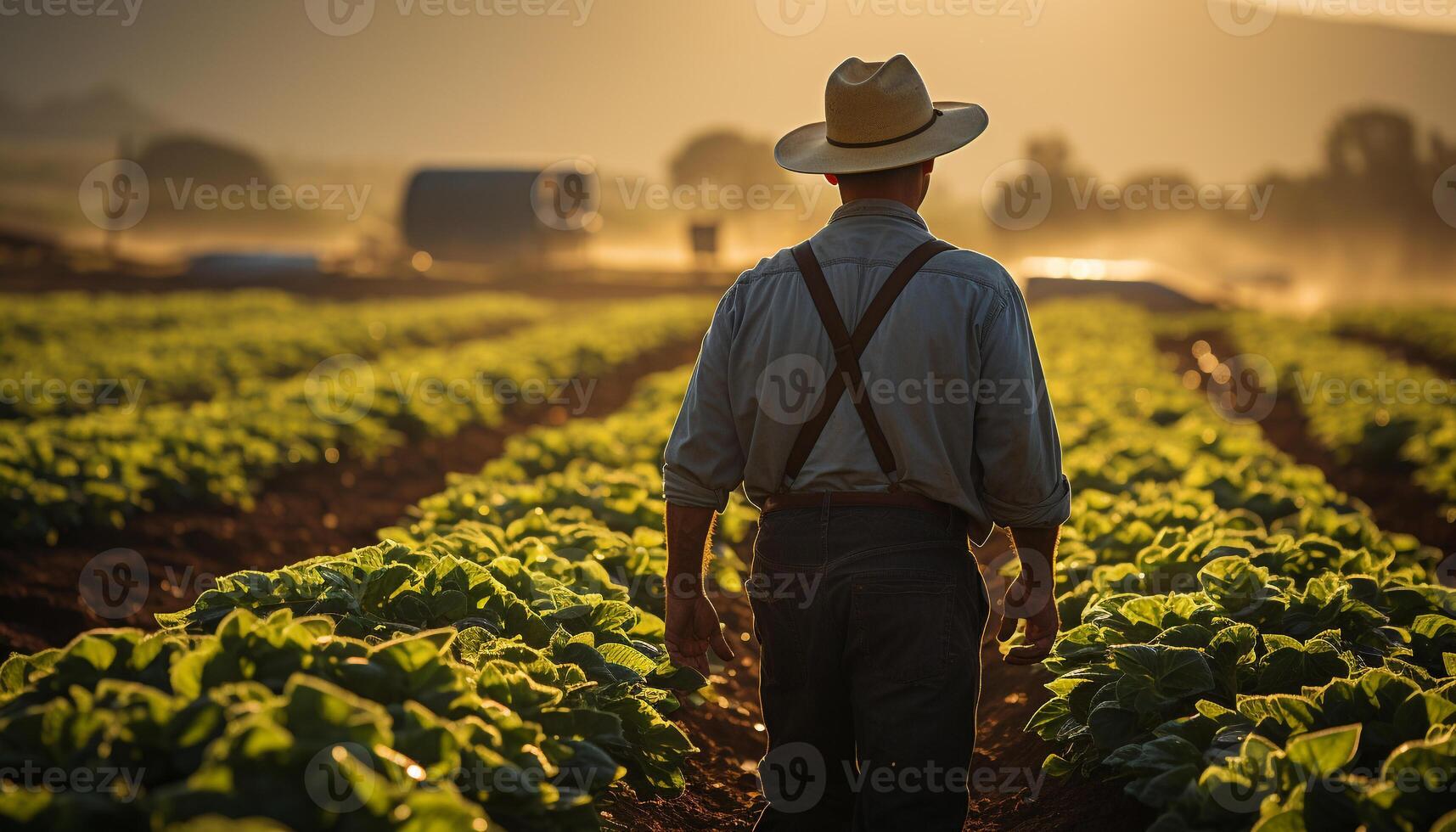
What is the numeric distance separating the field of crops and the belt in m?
0.75

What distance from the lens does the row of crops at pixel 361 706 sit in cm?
184

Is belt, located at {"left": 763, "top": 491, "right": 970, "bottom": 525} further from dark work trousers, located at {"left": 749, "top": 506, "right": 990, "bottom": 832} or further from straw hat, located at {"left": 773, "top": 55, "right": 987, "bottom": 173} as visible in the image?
straw hat, located at {"left": 773, "top": 55, "right": 987, "bottom": 173}

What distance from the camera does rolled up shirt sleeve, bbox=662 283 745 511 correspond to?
2.93 meters

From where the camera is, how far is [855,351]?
2744 millimetres

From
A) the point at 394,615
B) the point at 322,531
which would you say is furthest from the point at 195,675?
the point at 322,531

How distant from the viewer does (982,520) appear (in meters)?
2.84

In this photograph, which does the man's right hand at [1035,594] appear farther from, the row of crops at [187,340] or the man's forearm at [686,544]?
the row of crops at [187,340]

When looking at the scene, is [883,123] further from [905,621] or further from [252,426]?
[252,426]

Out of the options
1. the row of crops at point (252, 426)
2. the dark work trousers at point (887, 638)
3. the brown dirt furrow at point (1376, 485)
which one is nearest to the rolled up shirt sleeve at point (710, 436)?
the dark work trousers at point (887, 638)

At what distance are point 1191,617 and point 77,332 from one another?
23.8m

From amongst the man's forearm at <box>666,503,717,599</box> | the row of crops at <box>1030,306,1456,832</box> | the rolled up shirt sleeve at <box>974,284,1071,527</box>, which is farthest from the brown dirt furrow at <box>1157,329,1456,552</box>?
the man's forearm at <box>666,503,717,599</box>

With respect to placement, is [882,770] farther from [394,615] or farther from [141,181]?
[141,181]

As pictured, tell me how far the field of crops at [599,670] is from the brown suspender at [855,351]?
0.93 m

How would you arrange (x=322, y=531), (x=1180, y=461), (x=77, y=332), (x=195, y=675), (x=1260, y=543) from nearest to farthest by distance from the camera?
(x=195, y=675)
(x=1260, y=543)
(x=1180, y=461)
(x=322, y=531)
(x=77, y=332)
